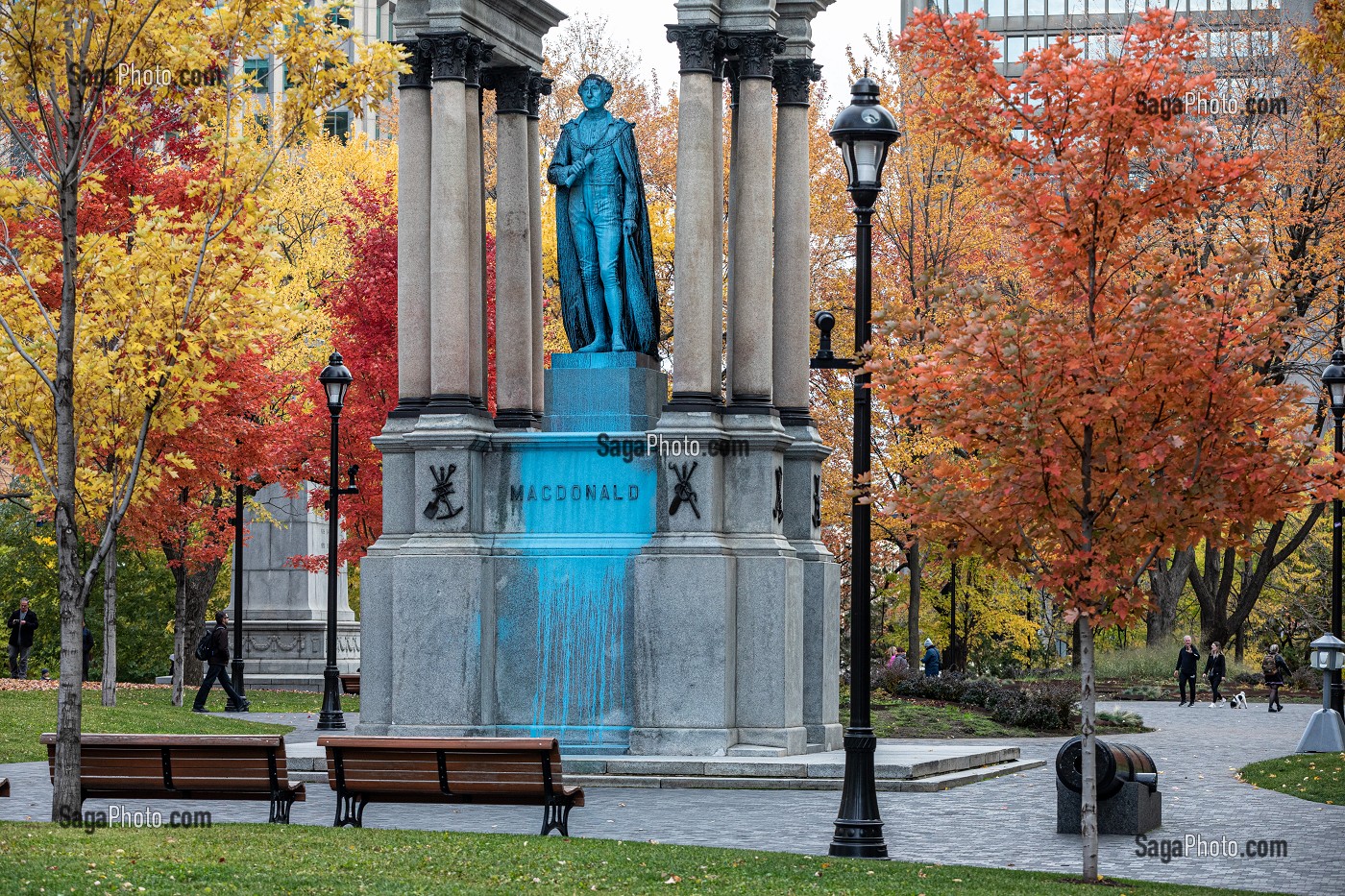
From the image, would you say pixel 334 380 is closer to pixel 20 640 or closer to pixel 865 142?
pixel 865 142

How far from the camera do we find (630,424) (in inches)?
860

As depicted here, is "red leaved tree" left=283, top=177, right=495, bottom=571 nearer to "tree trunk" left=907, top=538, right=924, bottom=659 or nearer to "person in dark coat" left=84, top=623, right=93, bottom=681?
"person in dark coat" left=84, top=623, right=93, bottom=681

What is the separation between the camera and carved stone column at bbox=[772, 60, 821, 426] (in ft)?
73.3

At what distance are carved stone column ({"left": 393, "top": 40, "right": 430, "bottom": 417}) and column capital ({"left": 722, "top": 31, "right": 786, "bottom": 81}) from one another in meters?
3.83

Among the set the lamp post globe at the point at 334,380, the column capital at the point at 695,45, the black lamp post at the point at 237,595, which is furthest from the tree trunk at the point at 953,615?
the column capital at the point at 695,45

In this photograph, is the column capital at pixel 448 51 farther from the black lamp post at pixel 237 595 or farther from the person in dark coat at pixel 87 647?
the person in dark coat at pixel 87 647

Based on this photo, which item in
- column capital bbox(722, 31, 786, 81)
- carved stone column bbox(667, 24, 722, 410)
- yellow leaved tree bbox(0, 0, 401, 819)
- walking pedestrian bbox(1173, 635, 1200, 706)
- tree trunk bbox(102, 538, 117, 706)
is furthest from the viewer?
walking pedestrian bbox(1173, 635, 1200, 706)

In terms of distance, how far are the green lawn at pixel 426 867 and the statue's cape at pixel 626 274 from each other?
9580mm

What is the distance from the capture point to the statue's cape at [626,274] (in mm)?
22438

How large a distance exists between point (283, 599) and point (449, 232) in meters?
25.2

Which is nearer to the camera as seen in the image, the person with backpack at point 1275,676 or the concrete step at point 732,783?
the concrete step at point 732,783

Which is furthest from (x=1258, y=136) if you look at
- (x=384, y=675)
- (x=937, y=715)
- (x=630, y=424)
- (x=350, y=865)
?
(x=350, y=865)

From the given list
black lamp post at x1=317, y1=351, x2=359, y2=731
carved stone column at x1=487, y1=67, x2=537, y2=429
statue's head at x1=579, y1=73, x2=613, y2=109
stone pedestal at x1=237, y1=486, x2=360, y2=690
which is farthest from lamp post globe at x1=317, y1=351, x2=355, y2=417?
stone pedestal at x1=237, y1=486, x2=360, y2=690

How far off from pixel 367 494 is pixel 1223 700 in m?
20.8
